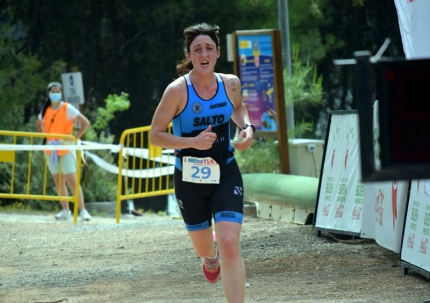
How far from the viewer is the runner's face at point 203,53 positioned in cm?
564

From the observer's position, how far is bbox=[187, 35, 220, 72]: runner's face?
5.64 meters

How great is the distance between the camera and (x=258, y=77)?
13266 millimetres

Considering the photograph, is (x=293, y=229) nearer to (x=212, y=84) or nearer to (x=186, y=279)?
(x=186, y=279)

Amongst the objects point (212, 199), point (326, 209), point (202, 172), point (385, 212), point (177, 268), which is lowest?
point (177, 268)

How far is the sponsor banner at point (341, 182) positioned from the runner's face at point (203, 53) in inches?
141

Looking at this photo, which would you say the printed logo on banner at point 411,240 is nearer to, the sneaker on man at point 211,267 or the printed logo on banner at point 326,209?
the sneaker on man at point 211,267

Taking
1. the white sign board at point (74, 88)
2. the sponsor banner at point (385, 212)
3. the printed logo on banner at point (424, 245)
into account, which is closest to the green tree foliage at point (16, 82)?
the white sign board at point (74, 88)

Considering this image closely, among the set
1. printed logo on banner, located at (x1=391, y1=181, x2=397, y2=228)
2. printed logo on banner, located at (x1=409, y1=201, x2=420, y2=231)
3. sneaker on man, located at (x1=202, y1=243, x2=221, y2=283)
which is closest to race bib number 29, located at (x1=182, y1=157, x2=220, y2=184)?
sneaker on man, located at (x1=202, y1=243, x2=221, y2=283)

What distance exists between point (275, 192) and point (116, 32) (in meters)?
13.4

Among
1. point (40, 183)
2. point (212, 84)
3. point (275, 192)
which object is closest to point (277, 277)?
point (212, 84)

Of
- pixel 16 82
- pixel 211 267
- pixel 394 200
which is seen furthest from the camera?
pixel 16 82

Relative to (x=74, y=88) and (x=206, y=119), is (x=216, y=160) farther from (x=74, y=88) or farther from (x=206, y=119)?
(x=74, y=88)

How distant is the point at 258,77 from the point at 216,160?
7745 mm

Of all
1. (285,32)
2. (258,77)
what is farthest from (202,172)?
Result: (285,32)
